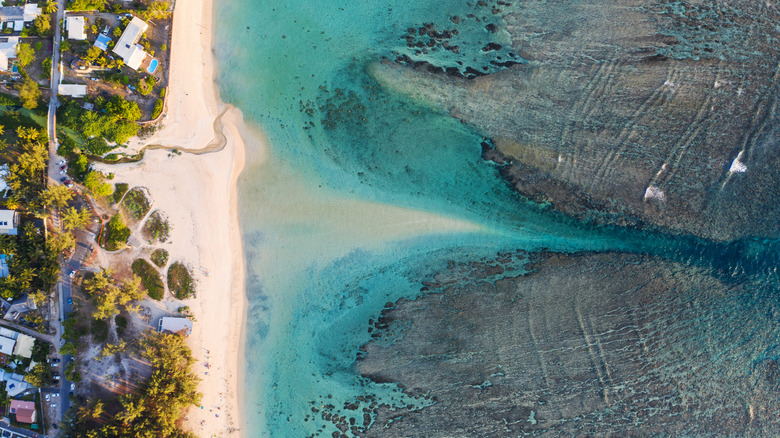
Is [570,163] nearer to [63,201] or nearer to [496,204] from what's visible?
[496,204]

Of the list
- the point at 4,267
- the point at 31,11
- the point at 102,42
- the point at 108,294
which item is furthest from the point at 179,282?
the point at 31,11

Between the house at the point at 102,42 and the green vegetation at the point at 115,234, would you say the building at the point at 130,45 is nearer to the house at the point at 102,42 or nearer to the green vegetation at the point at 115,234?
the house at the point at 102,42

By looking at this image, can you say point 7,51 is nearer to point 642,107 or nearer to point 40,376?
point 40,376

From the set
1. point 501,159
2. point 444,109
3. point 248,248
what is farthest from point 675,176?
point 248,248

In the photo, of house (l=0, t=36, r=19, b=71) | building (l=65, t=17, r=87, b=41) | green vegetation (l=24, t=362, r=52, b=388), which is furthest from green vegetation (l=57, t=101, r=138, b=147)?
green vegetation (l=24, t=362, r=52, b=388)

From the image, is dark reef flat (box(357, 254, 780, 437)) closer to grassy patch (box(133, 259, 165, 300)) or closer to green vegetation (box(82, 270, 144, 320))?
grassy patch (box(133, 259, 165, 300))
